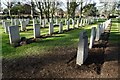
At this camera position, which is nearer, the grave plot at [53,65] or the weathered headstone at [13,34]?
the grave plot at [53,65]

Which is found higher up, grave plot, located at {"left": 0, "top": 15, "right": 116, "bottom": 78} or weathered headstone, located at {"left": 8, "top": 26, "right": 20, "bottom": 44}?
weathered headstone, located at {"left": 8, "top": 26, "right": 20, "bottom": 44}

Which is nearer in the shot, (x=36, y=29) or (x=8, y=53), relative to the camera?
(x=8, y=53)

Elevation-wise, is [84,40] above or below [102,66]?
above

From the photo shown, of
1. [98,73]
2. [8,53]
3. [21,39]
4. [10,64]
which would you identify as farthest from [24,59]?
[21,39]

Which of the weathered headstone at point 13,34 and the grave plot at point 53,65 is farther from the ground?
the weathered headstone at point 13,34

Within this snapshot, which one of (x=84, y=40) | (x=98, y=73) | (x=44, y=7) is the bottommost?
(x=98, y=73)

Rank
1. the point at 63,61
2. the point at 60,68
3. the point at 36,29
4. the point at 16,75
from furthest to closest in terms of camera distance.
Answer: the point at 36,29 < the point at 63,61 < the point at 60,68 < the point at 16,75

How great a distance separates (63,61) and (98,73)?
1.55 meters

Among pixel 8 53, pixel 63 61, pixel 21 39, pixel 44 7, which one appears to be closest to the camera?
pixel 63 61

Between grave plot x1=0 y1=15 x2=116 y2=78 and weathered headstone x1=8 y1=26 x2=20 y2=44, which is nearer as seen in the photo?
grave plot x1=0 y1=15 x2=116 y2=78

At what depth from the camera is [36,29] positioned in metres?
12.2

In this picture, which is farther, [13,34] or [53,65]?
[13,34]

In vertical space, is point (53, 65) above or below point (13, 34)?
below

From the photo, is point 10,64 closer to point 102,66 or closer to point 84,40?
point 84,40
